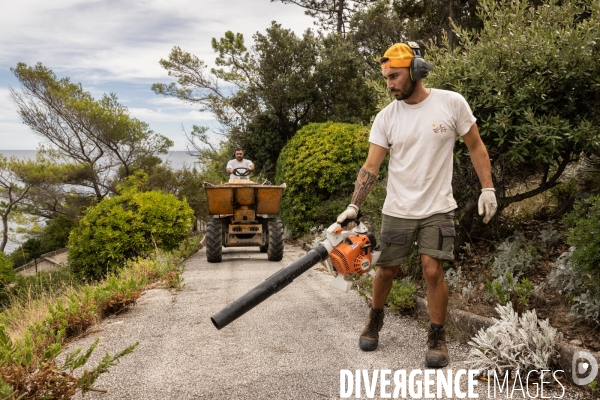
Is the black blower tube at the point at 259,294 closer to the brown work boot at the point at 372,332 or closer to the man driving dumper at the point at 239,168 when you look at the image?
the brown work boot at the point at 372,332

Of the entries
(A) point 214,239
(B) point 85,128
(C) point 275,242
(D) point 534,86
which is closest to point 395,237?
(D) point 534,86

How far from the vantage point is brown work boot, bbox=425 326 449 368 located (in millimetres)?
3490

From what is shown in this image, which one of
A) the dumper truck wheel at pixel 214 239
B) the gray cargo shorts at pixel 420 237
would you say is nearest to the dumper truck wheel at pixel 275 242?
the dumper truck wheel at pixel 214 239

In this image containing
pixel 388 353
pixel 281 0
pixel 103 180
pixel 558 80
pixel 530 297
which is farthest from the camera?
pixel 103 180

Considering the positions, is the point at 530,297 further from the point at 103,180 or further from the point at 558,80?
the point at 103,180

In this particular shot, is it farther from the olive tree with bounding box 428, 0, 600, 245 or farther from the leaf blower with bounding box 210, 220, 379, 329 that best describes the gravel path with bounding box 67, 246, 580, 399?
the olive tree with bounding box 428, 0, 600, 245

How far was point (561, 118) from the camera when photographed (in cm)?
480

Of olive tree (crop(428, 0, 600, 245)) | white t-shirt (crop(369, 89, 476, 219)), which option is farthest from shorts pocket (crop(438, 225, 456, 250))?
olive tree (crop(428, 0, 600, 245))

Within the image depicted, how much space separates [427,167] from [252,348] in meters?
1.87

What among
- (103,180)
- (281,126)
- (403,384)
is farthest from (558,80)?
(103,180)

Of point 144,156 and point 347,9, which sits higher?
point 347,9

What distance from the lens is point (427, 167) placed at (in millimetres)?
3484

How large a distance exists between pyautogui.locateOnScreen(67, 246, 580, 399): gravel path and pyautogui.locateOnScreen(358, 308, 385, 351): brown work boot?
2.4 inches

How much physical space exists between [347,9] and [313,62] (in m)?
8.39
